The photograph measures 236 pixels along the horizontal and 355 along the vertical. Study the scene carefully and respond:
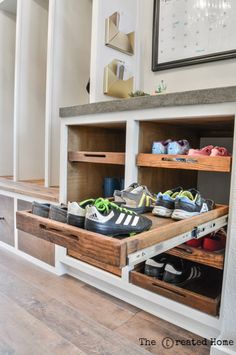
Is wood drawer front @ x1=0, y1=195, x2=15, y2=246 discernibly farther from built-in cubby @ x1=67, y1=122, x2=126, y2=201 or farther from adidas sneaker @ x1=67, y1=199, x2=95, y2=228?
adidas sneaker @ x1=67, y1=199, x2=95, y2=228

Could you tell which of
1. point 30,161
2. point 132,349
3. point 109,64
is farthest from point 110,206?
point 30,161

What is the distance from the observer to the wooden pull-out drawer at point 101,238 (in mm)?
569

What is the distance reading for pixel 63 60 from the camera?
196cm

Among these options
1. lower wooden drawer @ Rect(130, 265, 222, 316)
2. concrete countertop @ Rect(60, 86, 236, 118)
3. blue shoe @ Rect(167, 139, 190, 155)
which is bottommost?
lower wooden drawer @ Rect(130, 265, 222, 316)

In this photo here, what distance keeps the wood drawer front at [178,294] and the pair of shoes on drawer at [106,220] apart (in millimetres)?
593

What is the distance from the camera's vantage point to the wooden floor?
3.52 feet

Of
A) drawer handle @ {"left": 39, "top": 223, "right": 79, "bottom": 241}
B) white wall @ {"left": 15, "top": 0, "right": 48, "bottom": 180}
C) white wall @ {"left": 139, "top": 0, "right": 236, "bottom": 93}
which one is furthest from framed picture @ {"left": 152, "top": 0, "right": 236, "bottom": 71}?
drawer handle @ {"left": 39, "top": 223, "right": 79, "bottom": 241}

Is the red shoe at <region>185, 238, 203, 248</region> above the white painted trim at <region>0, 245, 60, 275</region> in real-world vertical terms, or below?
above

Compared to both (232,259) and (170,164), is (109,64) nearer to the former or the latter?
(170,164)

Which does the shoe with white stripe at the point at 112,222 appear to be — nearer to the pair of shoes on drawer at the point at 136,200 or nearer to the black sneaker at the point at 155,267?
the pair of shoes on drawer at the point at 136,200

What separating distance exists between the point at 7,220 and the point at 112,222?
158cm

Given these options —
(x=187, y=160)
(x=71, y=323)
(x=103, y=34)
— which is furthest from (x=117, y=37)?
(x=71, y=323)

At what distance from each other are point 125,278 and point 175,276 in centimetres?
23

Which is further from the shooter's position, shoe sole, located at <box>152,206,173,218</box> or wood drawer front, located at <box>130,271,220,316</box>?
wood drawer front, located at <box>130,271,220,316</box>
